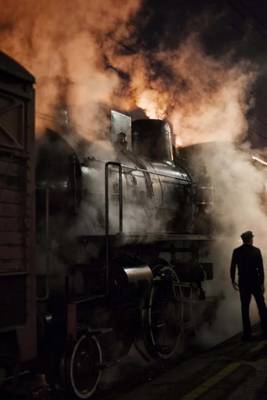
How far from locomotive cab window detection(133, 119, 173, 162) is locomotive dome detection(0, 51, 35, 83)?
5.00 meters

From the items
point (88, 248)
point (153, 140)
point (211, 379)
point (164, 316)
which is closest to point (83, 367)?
point (211, 379)

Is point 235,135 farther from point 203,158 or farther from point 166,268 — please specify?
point 166,268

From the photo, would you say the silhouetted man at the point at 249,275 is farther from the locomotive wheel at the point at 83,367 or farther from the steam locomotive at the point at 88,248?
the locomotive wheel at the point at 83,367

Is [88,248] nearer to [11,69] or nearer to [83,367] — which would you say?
[83,367]

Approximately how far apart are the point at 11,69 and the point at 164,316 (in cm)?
435

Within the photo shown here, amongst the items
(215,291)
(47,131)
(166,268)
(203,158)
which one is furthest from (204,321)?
(47,131)

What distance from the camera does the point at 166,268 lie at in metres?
→ 7.32

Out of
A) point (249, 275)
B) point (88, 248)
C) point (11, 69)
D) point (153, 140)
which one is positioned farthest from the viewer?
point (153, 140)

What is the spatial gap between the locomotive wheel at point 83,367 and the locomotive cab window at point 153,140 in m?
4.45

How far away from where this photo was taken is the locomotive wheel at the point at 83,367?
16.2ft

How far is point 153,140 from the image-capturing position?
9.31 meters

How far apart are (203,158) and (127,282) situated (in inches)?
189

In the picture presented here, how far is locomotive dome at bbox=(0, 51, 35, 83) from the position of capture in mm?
4035

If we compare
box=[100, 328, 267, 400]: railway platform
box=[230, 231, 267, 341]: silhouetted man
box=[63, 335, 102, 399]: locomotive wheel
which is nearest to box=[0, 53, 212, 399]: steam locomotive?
box=[63, 335, 102, 399]: locomotive wheel
